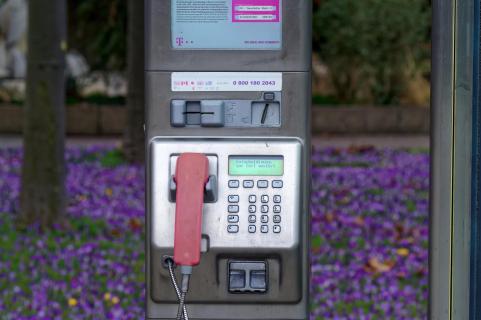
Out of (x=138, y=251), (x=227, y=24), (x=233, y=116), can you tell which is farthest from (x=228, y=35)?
(x=138, y=251)

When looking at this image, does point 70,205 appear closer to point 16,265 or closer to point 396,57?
point 16,265

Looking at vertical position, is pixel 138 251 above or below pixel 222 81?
below

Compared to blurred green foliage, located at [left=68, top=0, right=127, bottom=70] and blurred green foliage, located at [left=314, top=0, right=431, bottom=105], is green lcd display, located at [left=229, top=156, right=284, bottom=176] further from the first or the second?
blurred green foliage, located at [left=68, top=0, right=127, bottom=70]

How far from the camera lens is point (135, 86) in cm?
945

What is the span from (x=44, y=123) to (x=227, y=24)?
4.12m

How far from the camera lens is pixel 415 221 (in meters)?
7.15

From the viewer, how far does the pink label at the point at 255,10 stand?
8.80 feet

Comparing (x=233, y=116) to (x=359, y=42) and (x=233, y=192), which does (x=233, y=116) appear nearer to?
(x=233, y=192)

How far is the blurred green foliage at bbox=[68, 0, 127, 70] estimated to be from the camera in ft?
50.3

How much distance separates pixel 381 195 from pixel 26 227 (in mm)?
2800

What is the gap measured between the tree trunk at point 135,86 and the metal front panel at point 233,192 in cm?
657

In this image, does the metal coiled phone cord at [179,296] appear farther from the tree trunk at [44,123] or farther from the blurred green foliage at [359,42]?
the blurred green foliage at [359,42]

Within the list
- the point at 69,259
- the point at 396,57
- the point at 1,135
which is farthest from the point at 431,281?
the point at 396,57

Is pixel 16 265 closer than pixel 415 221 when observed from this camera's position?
Yes
